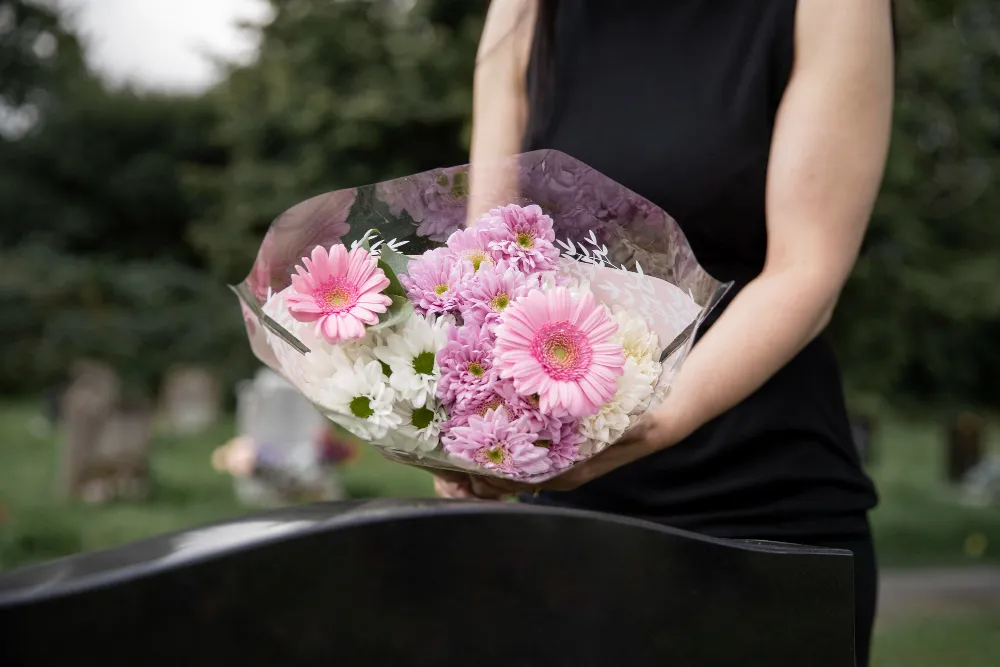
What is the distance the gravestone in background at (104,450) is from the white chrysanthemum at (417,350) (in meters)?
6.98

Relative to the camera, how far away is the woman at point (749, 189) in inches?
54.9

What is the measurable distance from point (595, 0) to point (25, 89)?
892 inches

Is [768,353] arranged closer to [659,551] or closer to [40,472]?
[659,551]

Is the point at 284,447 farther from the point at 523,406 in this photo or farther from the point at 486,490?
the point at 523,406

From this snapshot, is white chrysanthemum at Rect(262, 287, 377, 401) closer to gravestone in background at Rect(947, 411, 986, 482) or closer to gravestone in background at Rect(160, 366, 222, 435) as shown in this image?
gravestone in background at Rect(947, 411, 986, 482)

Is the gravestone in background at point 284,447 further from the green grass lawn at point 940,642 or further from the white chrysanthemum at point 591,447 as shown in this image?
the white chrysanthemum at point 591,447

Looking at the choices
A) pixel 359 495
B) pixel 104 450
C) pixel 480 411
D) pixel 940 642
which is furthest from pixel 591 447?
pixel 104 450

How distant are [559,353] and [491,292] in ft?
0.36

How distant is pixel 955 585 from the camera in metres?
6.29

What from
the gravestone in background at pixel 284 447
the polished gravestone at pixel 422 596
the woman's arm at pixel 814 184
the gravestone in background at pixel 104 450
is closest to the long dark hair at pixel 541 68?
the woman's arm at pixel 814 184

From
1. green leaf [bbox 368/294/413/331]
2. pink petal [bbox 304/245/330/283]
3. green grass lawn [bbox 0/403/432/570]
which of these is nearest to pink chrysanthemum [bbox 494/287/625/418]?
green leaf [bbox 368/294/413/331]

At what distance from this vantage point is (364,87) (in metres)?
8.06

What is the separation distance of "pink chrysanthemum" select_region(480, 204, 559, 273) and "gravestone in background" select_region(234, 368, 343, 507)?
6.51 meters

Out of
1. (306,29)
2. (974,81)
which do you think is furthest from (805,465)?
(306,29)
